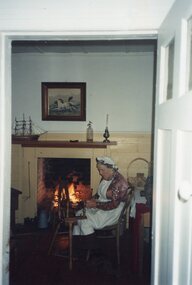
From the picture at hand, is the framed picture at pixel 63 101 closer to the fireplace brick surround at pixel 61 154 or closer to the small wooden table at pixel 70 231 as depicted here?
the fireplace brick surround at pixel 61 154

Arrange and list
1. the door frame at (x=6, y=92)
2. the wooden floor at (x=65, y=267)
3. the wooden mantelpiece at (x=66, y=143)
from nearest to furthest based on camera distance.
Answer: the door frame at (x=6, y=92), the wooden floor at (x=65, y=267), the wooden mantelpiece at (x=66, y=143)

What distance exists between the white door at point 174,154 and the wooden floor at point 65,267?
6.47 ft

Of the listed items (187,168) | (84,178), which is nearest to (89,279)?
(84,178)

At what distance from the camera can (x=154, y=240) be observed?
4.63 feet

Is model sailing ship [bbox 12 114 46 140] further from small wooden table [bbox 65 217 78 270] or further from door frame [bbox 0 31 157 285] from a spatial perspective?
door frame [bbox 0 31 157 285]

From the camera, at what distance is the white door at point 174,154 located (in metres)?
1.00

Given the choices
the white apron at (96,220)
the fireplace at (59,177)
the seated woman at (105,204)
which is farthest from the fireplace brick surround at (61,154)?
the white apron at (96,220)

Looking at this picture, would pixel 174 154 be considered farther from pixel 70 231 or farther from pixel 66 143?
pixel 66 143

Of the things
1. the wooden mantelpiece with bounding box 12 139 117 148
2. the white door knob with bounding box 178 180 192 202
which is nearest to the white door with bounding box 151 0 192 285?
the white door knob with bounding box 178 180 192 202

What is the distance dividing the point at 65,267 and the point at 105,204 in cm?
87

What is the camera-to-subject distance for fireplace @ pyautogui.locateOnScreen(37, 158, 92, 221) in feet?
16.2

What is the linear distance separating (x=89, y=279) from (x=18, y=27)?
2696 millimetres

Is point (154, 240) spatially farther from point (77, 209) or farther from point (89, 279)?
point (77, 209)

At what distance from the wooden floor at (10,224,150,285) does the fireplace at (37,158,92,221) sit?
0.94 meters
